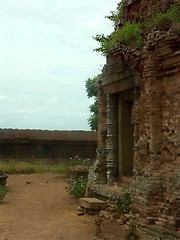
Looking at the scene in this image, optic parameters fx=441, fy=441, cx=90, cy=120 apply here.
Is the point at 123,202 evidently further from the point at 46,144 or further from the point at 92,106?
the point at 92,106

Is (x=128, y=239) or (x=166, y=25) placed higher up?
(x=166, y=25)

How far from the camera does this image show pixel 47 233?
26.8 ft

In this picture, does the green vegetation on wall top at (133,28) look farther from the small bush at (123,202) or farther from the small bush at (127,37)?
the small bush at (123,202)

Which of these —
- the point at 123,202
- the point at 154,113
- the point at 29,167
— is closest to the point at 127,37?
the point at 154,113

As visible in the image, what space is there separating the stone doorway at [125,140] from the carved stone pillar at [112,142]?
12 cm

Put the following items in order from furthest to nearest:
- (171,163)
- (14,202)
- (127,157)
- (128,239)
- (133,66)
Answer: (14,202) → (127,157) → (133,66) → (171,163) → (128,239)

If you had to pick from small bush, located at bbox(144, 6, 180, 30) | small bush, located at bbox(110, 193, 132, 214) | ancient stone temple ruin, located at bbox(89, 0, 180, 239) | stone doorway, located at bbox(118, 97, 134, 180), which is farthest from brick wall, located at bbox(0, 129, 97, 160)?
small bush, located at bbox(144, 6, 180, 30)

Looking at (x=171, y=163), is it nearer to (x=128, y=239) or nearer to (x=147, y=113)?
(x=147, y=113)

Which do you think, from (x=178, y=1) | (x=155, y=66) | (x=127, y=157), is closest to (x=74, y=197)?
(x=127, y=157)

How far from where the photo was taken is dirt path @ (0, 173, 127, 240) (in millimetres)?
8023

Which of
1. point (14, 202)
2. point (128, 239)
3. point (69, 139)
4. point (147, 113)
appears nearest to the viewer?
point (128, 239)

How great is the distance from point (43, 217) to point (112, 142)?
241 centimetres

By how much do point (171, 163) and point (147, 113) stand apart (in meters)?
1.14

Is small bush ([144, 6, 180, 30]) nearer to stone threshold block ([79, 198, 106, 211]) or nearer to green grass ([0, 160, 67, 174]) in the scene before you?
stone threshold block ([79, 198, 106, 211])
